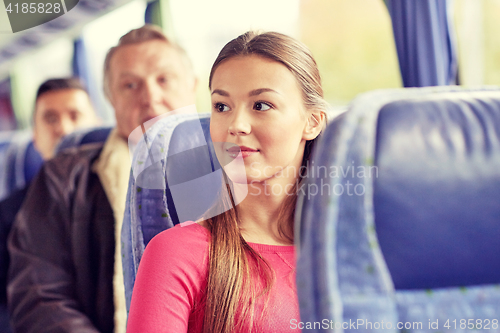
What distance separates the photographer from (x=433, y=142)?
44 centimetres

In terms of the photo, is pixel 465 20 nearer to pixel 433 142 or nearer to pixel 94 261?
pixel 433 142

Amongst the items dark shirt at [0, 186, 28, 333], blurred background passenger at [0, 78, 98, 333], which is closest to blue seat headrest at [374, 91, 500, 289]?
dark shirt at [0, 186, 28, 333]

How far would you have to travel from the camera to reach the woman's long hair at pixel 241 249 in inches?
27.5

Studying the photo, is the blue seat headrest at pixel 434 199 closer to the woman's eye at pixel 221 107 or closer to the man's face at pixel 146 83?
the woman's eye at pixel 221 107

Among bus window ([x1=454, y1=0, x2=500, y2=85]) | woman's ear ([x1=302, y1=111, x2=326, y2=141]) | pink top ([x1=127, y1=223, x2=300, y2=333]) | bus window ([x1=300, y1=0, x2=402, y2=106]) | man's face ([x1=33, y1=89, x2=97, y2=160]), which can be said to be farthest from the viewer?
bus window ([x1=300, y1=0, x2=402, y2=106])

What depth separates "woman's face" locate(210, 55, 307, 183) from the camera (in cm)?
73

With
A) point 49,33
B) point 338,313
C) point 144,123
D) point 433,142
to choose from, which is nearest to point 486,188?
point 433,142

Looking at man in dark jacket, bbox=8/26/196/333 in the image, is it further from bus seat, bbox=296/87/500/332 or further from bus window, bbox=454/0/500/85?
bus window, bbox=454/0/500/85

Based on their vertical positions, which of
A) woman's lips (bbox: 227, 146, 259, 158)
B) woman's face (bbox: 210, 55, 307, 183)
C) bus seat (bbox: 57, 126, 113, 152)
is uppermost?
woman's face (bbox: 210, 55, 307, 183)

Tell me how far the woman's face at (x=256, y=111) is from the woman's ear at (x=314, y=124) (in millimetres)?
32

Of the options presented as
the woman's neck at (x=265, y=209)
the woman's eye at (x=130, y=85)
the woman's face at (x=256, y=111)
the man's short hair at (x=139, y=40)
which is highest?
the man's short hair at (x=139, y=40)

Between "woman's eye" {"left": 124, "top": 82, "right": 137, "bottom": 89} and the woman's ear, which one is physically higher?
"woman's eye" {"left": 124, "top": 82, "right": 137, "bottom": 89}

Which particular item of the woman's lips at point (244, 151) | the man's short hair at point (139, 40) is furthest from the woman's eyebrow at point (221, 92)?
the man's short hair at point (139, 40)

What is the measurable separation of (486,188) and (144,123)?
3.99ft
